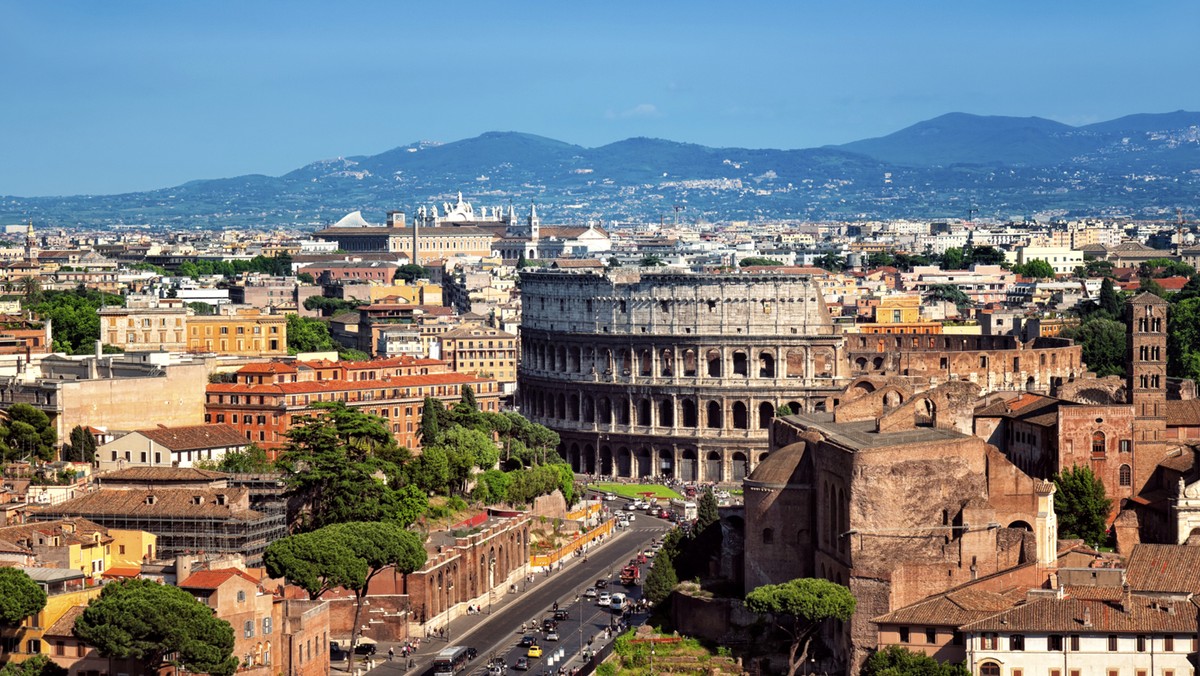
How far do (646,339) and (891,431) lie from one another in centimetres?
7348

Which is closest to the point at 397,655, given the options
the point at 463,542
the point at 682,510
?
the point at 463,542

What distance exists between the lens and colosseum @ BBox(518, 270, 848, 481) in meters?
166

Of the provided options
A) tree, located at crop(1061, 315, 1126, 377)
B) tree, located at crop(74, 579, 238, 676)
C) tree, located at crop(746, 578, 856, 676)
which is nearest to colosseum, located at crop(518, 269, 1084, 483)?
tree, located at crop(1061, 315, 1126, 377)

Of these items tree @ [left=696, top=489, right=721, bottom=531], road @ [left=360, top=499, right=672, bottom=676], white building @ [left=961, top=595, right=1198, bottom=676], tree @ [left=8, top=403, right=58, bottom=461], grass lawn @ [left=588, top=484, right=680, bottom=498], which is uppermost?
tree @ [left=8, top=403, right=58, bottom=461]

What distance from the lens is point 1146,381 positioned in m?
106

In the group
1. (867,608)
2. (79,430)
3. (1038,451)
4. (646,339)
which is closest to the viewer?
(867,608)

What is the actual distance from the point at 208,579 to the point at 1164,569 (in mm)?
34812

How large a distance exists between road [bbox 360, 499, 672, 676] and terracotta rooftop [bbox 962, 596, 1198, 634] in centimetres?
1956

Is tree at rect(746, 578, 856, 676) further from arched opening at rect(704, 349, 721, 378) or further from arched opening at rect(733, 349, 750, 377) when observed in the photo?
arched opening at rect(704, 349, 721, 378)

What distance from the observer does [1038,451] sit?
10662 centimetres

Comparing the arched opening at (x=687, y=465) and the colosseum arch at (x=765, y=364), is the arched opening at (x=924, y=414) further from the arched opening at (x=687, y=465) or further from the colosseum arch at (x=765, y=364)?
the colosseum arch at (x=765, y=364)

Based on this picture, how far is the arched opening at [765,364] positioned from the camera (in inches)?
6594

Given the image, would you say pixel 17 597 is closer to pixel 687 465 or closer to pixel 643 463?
pixel 687 465

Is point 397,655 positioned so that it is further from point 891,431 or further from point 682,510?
point 682,510
